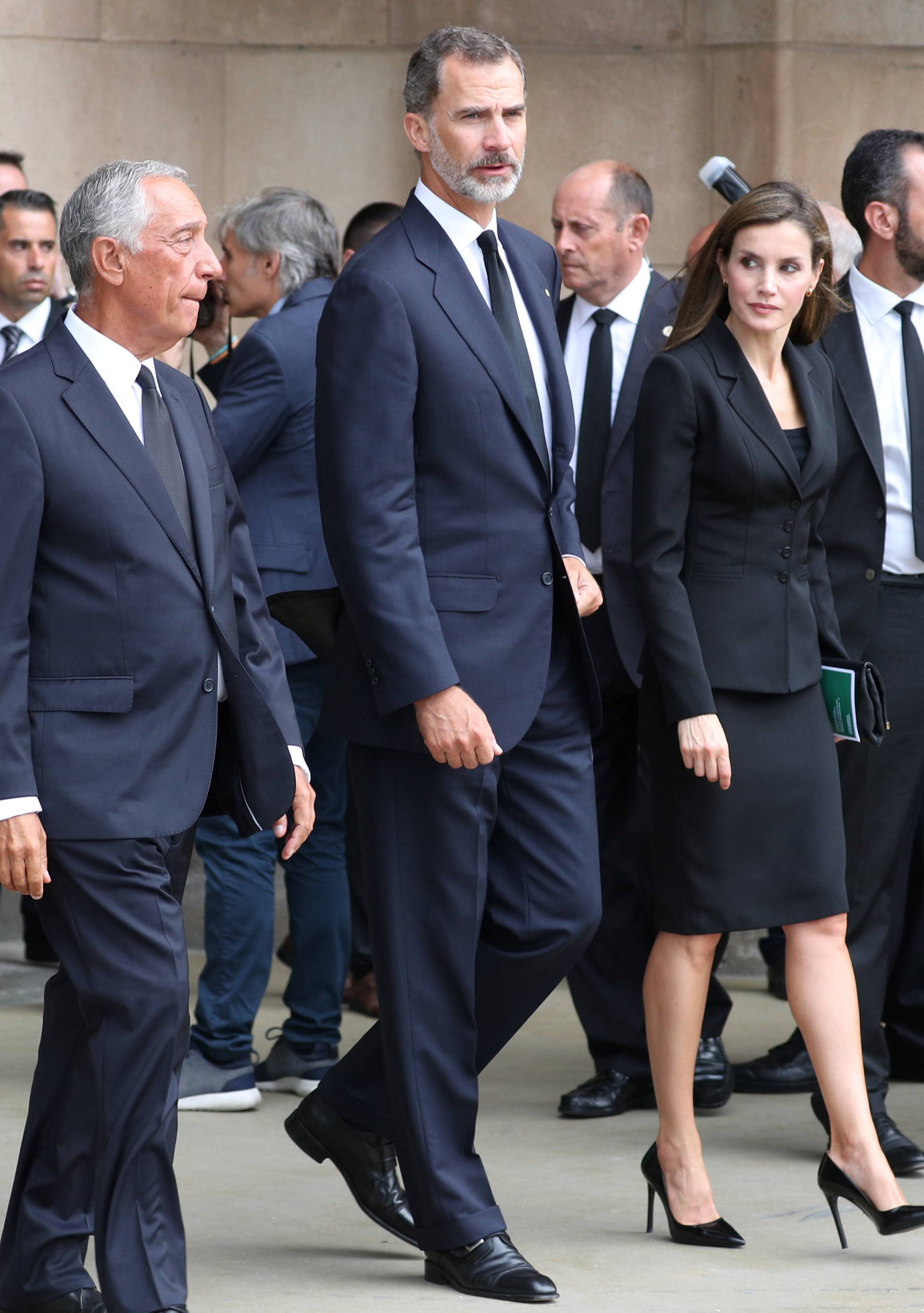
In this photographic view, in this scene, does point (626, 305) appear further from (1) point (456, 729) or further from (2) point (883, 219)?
(1) point (456, 729)

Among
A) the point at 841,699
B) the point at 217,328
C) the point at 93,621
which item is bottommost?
the point at 841,699

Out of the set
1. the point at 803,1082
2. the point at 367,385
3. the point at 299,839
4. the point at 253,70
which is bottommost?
the point at 803,1082

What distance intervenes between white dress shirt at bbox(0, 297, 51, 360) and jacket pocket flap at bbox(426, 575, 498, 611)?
10.3ft

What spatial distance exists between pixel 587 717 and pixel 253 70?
4455mm

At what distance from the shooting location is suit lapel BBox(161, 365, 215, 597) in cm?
351

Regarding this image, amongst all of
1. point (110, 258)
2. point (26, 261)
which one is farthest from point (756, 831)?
point (26, 261)

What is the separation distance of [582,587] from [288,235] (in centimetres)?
191

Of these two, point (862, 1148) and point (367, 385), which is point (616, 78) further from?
point (862, 1148)

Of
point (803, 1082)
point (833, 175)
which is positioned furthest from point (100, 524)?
point (833, 175)

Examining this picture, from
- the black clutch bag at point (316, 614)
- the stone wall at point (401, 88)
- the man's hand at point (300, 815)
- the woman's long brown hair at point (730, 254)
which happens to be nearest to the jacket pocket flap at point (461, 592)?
the black clutch bag at point (316, 614)

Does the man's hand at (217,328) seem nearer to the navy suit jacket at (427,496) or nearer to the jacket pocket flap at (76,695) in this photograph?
the navy suit jacket at (427,496)

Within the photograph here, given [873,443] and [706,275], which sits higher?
[706,275]

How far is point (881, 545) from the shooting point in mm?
4652

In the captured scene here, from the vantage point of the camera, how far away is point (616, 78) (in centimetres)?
746
